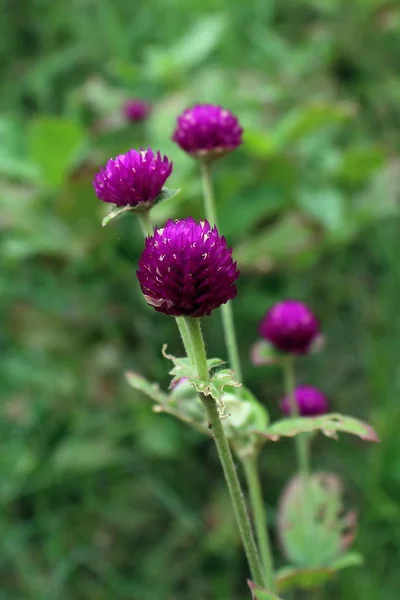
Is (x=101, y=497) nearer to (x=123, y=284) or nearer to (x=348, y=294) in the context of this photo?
(x=123, y=284)

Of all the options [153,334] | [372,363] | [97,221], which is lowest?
[372,363]

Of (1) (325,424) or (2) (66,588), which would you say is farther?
(2) (66,588)

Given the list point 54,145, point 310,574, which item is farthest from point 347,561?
point 54,145

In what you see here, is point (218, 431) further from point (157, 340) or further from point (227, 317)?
point (157, 340)

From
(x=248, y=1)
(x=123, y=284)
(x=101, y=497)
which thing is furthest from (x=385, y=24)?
(x=101, y=497)

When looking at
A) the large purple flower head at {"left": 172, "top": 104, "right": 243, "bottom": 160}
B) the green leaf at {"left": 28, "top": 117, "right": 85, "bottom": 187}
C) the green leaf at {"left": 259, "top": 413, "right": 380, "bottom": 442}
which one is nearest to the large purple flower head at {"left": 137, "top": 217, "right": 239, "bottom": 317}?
the green leaf at {"left": 259, "top": 413, "right": 380, "bottom": 442}
